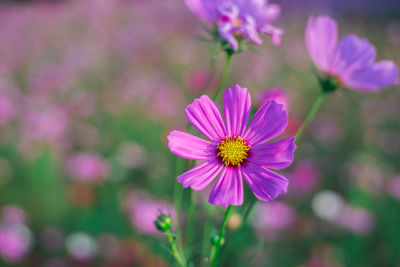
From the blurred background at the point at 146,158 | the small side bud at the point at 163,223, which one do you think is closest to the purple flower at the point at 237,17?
the blurred background at the point at 146,158

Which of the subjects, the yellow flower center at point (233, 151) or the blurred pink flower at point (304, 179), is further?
the blurred pink flower at point (304, 179)

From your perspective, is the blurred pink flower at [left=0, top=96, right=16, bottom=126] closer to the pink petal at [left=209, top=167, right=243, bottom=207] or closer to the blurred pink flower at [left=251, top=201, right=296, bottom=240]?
the blurred pink flower at [left=251, top=201, right=296, bottom=240]

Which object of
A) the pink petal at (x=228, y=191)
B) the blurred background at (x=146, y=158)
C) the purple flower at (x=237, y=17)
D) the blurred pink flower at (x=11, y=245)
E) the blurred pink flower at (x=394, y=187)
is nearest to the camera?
the pink petal at (x=228, y=191)

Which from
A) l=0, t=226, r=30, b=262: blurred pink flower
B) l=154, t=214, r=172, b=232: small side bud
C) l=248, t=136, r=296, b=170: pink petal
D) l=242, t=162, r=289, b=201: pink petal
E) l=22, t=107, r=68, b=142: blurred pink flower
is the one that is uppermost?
l=248, t=136, r=296, b=170: pink petal

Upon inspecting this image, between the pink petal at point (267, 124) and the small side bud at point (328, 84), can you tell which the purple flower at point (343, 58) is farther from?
the pink petal at point (267, 124)

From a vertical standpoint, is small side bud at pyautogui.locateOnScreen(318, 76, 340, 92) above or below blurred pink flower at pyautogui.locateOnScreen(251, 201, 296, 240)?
above

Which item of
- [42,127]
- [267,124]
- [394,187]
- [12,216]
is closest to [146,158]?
[42,127]

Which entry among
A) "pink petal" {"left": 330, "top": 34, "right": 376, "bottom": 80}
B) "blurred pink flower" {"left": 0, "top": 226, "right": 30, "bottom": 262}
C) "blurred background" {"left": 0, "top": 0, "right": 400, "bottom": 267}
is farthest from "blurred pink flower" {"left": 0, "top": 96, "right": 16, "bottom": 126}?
"pink petal" {"left": 330, "top": 34, "right": 376, "bottom": 80}
